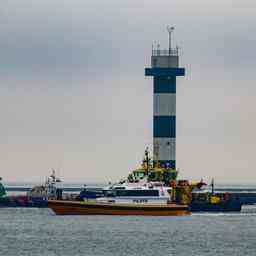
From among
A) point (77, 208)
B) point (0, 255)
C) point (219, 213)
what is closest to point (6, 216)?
point (77, 208)

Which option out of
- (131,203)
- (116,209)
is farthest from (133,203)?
(116,209)

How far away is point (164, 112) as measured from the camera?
177 m

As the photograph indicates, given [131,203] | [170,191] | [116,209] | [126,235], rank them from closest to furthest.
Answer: [126,235] < [116,209] < [131,203] < [170,191]

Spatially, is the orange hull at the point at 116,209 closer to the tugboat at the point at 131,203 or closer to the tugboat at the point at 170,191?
the tugboat at the point at 131,203

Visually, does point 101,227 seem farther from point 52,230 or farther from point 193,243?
point 193,243

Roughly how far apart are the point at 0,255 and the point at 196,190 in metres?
69.3

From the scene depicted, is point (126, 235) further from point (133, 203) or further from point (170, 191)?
point (170, 191)

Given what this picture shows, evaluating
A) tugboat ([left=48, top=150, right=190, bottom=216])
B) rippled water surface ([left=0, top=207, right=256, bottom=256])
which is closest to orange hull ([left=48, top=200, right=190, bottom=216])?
tugboat ([left=48, top=150, right=190, bottom=216])

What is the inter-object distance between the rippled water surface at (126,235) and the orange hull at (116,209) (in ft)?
2.25

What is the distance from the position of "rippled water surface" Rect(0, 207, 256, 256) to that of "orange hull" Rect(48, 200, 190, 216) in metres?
0.69

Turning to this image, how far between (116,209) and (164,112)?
27.8 meters

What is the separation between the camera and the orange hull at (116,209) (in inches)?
5945

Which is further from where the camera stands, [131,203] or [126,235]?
[131,203]

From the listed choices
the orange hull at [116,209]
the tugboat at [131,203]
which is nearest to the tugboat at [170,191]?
the tugboat at [131,203]
